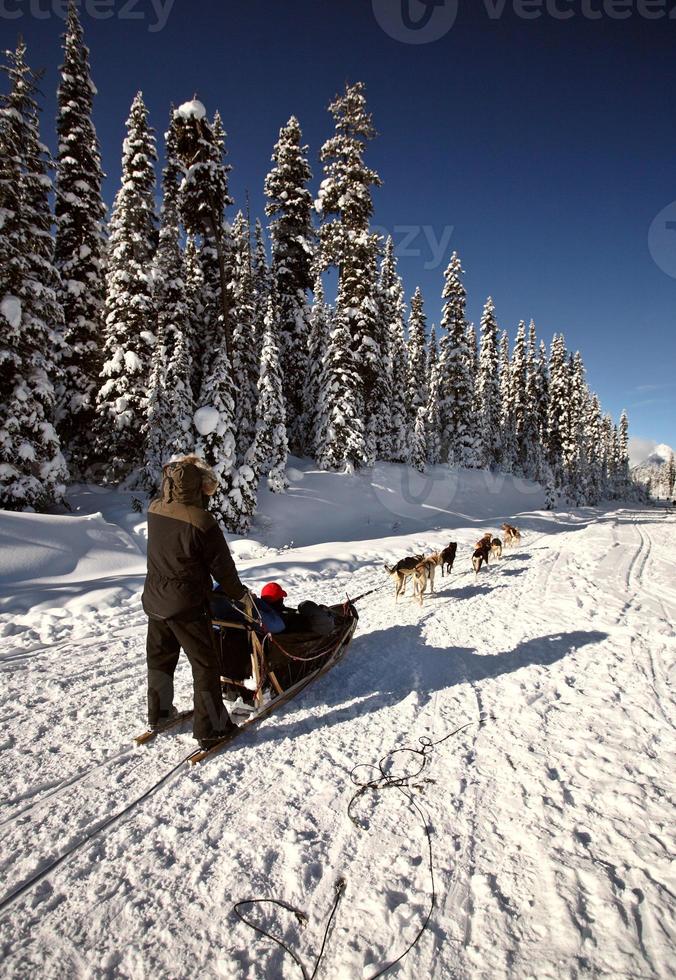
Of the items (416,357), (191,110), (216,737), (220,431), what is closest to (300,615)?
(216,737)

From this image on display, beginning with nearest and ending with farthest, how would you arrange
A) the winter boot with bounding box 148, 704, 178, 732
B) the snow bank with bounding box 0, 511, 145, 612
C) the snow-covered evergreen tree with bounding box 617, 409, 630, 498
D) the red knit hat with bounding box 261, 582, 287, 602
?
the winter boot with bounding box 148, 704, 178, 732, the red knit hat with bounding box 261, 582, 287, 602, the snow bank with bounding box 0, 511, 145, 612, the snow-covered evergreen tree with bounding box 617, 409, 630, 498

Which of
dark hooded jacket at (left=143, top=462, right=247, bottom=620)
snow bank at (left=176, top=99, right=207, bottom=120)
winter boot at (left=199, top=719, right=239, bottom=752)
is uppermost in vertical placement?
snow bank at (left=176, top=99, right=207, bottom=120)

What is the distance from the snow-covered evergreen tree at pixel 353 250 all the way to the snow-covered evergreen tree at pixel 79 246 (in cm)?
996

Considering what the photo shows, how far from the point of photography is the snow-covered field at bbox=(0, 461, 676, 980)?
7.49 ft

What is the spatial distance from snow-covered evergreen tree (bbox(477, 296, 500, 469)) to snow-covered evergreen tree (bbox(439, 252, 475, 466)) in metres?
6.38

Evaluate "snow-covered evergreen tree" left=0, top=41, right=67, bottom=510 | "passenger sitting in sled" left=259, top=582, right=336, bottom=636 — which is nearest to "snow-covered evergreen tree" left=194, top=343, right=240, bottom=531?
"snow-covered evergreen tree" left=0, top=41, right=67, bottom=510

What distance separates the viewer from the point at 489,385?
45.8 meters

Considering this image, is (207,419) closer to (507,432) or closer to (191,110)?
(191,110)

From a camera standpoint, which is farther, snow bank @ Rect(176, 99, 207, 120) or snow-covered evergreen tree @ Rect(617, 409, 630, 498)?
snow-covered evergreen tree @ Rect(617, 409, 630, 498)

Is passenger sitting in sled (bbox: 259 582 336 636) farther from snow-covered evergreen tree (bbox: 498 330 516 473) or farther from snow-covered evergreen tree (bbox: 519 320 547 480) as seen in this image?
snow-covered evergreen tree (bbox: 519 320 547 480)

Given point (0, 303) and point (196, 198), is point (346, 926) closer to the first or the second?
point (0, 303)

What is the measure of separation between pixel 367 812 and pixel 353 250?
2329 cm

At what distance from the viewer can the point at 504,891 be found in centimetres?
258

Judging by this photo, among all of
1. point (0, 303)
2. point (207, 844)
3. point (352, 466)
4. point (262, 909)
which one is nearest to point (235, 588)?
point (207, 844)
